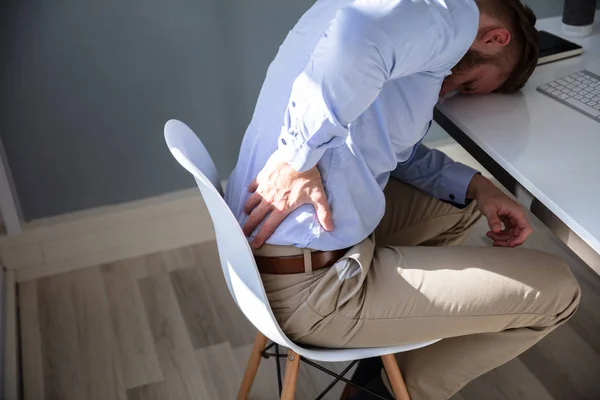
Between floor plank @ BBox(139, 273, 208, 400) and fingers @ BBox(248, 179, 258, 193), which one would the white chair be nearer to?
fingers @ BBox(248, 179, 258, 193)

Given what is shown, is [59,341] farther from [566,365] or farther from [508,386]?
[566,365]

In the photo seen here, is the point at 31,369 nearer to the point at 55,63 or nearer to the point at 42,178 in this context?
the point at 42,178

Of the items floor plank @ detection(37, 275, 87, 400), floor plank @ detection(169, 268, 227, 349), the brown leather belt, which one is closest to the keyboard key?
the brown leather belt

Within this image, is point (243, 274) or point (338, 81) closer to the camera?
point (338, 81)

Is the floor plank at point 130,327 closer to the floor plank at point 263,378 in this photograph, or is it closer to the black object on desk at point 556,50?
the floor plank at point 263,378

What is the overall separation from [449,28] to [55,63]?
1.25m

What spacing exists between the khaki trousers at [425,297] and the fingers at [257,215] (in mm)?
49

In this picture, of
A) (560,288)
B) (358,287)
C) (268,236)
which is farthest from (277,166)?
(560,288)

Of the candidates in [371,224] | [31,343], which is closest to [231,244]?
[371,224]

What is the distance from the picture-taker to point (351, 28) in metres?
1.09

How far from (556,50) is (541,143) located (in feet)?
1.46

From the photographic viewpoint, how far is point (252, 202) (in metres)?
1.30

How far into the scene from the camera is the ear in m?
1.38

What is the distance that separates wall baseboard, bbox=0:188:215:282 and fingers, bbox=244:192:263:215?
1.04 meters
